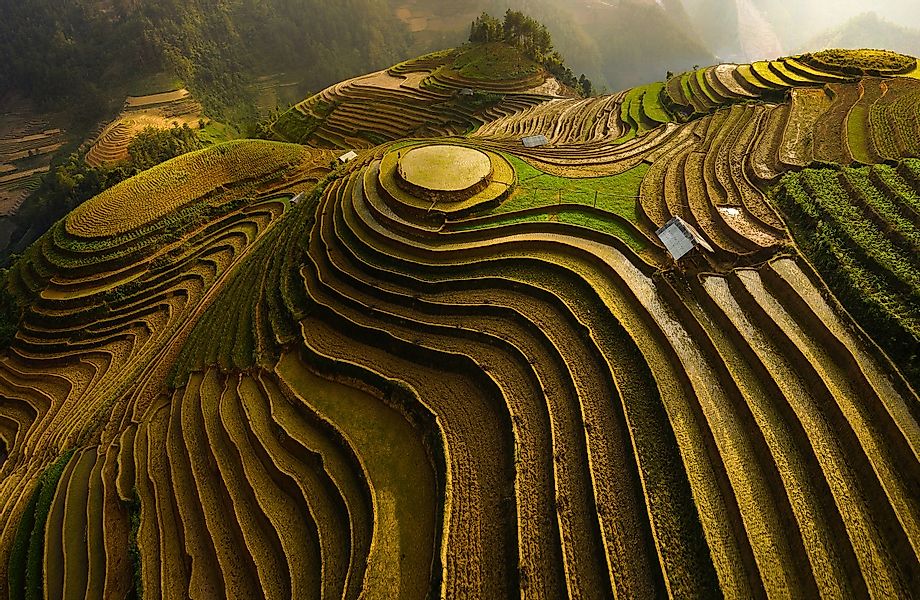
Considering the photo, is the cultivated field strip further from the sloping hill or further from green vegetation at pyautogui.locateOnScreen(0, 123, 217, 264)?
green vegetation at pyautogui.locateOnScreen(0, 123, 217, 264)

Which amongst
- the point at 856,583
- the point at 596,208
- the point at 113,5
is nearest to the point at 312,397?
the point at 596,208

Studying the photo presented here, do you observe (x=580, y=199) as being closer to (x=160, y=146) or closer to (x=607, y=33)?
(x=160, y=146)

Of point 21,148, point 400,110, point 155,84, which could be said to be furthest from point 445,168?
point 21,148

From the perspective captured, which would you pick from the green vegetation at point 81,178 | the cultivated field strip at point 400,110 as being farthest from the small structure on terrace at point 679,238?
the green vegetation at point 81,178

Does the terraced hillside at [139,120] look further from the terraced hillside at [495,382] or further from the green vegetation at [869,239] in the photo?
the green vegetation at [869,239]

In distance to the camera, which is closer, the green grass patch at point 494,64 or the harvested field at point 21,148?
the green grass patch at point 494,64

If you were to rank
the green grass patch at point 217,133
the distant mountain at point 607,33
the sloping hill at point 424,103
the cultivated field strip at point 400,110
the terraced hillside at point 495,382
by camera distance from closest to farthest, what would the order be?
the terraced hillside at point 495,382 → the cultivated field strip at point 400,110 → the sloping hill at point 424,103 → the green grass patch at point 217,133 → the distant mountain at point 607,33
